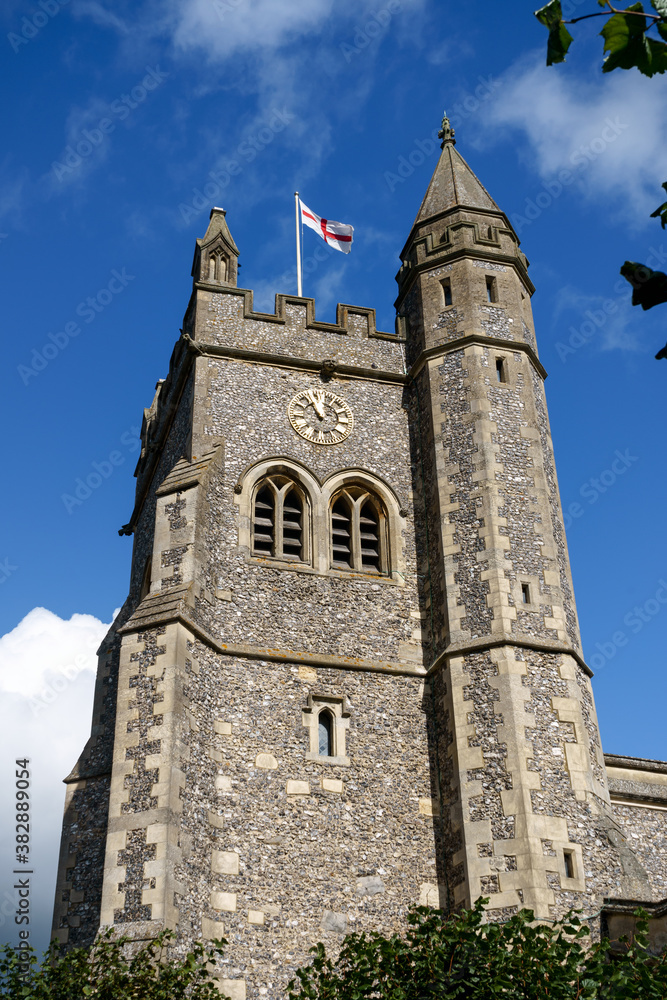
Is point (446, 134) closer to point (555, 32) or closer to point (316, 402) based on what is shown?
point (316, 402)

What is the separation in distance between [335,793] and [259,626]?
2.85 meters

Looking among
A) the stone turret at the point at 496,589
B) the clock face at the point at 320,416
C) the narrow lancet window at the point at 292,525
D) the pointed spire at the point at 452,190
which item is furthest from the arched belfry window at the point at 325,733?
the pointed spire at the point at 452,190

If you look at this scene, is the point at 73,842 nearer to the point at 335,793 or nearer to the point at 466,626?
the point at 335,793


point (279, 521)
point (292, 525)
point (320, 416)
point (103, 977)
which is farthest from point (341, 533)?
point (103, 977)

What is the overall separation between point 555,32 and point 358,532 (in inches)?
597

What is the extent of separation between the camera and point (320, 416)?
20.8 metres

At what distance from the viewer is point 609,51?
16.4 feet

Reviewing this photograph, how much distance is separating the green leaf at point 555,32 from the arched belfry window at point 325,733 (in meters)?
13.5

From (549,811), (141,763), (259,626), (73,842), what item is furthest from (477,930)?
(73,842)

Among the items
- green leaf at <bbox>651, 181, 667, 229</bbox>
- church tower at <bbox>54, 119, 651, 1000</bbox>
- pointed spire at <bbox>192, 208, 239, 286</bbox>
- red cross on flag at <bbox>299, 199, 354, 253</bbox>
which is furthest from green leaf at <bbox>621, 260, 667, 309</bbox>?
red cross on flag at <bbox>299, 199, 354, 253</bbox>

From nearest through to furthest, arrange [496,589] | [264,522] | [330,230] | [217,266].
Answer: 1. [496,589]
2. [264,522]
3. [217,266]
4. [330,230]

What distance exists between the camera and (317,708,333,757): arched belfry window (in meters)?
17.2

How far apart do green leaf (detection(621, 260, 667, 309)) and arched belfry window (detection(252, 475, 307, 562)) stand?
1425cm

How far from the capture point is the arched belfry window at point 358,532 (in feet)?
64.3
